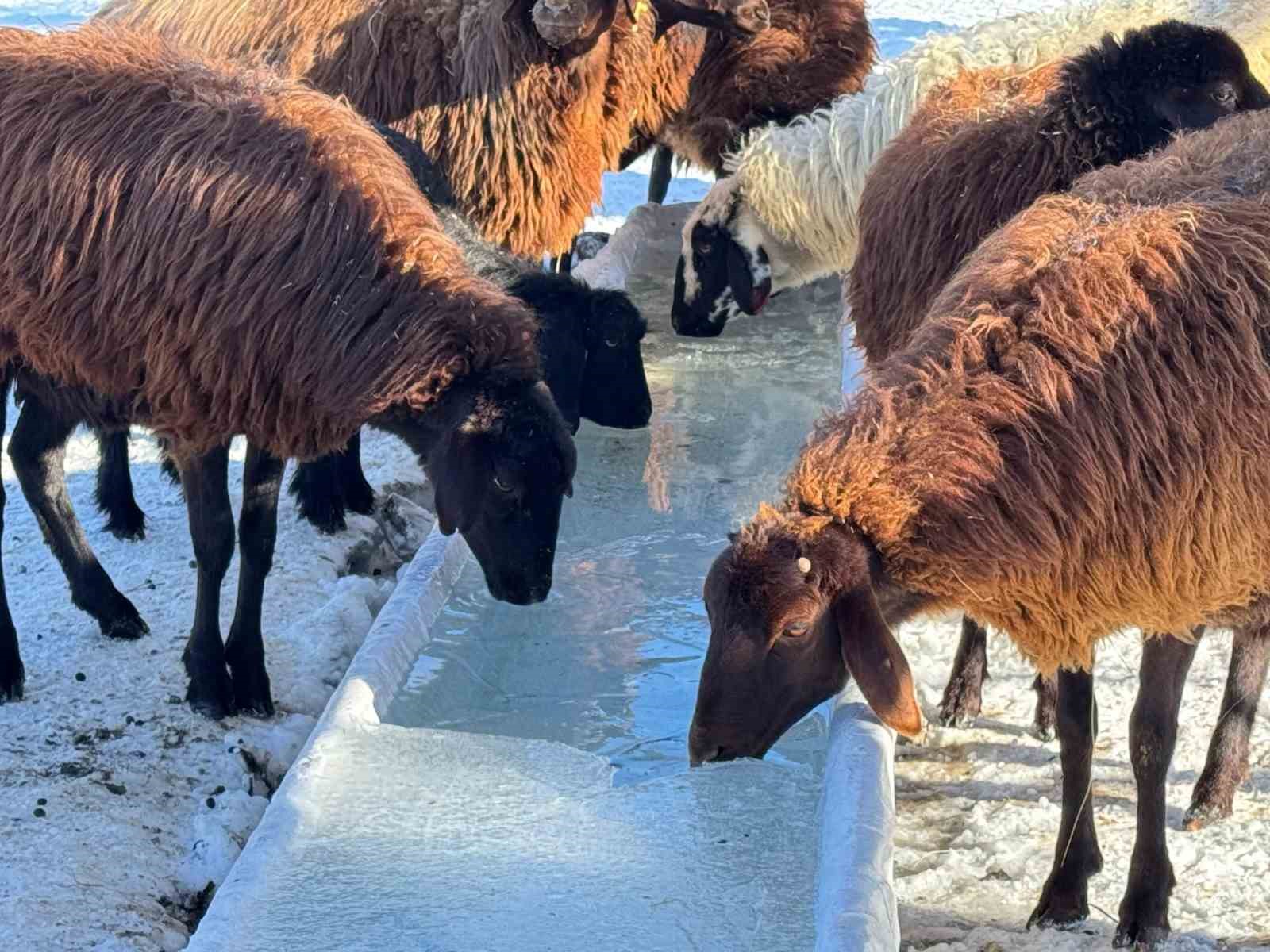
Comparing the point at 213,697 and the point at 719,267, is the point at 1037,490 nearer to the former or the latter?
the point at 213,697

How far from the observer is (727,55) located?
7895 mm

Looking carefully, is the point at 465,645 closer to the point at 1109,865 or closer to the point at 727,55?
the point at 1109,865

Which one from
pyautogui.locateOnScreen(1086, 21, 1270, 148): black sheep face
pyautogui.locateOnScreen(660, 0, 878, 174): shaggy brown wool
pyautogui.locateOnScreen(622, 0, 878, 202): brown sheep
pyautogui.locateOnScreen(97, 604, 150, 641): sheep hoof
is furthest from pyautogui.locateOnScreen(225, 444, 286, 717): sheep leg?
pyautogui.locateOnScreen(660, 0, 878, 174): shaggy brown wool

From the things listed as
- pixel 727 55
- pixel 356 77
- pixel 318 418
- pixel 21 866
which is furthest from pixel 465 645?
pixel 727 55

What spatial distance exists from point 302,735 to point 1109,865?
2.15 metres

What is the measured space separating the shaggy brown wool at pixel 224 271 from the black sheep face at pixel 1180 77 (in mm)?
1973

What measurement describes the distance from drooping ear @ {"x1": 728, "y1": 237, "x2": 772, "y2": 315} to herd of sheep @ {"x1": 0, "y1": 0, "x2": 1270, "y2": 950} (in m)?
0.53

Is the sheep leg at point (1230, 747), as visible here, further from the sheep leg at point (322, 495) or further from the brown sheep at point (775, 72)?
the brown sheep at point (775, 72)

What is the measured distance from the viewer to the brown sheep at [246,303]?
163 inches

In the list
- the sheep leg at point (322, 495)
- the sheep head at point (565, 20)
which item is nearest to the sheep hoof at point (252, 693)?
the sheep leg at point (322, 495)

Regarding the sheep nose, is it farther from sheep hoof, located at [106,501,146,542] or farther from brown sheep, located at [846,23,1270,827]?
sheep hoof, located at [106,501,146,542]

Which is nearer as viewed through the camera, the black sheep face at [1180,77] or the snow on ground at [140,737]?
the snow on ground at [140,737]

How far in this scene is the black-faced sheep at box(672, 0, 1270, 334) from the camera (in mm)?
6098

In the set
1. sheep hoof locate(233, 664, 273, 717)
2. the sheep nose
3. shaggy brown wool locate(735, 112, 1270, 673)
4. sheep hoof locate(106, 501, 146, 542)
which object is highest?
shaggy brown wool locate(735, 112, 1270, 673)
